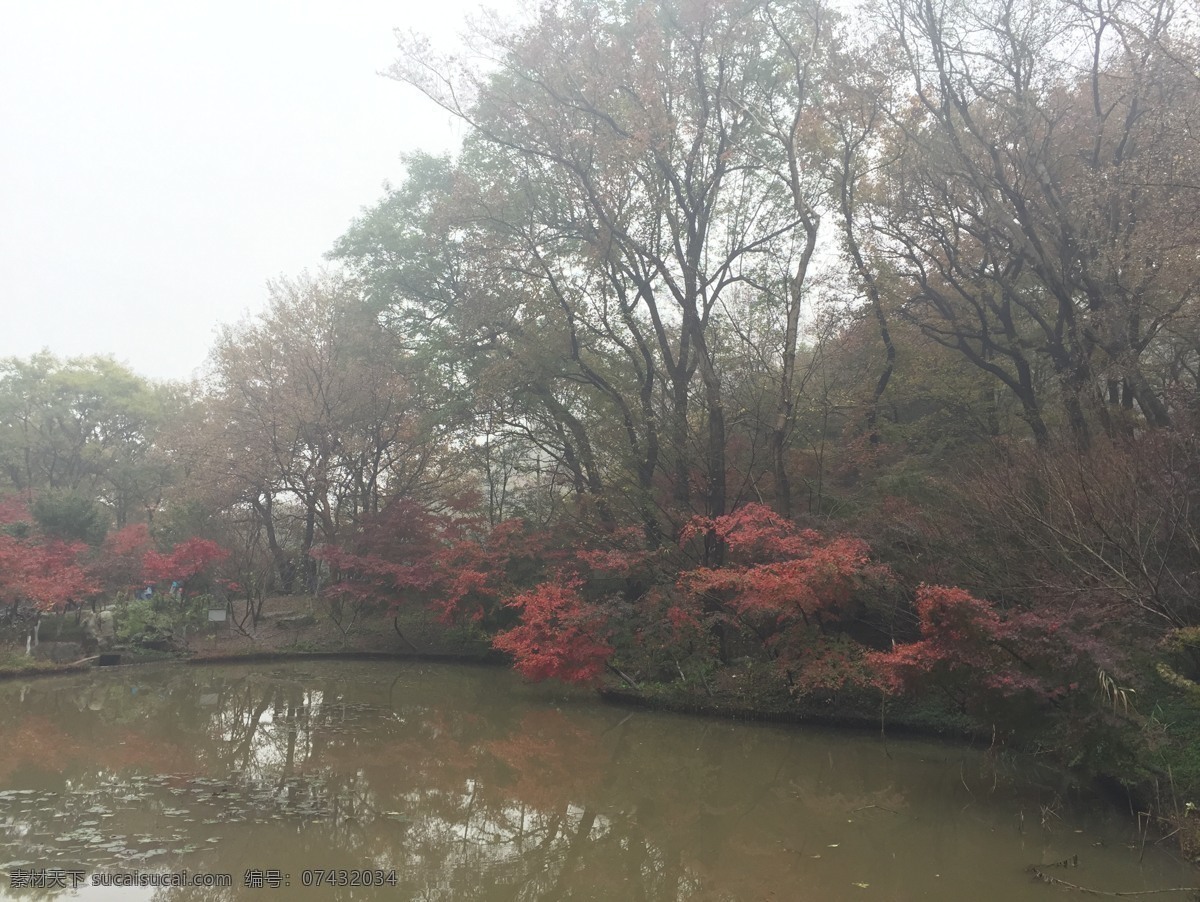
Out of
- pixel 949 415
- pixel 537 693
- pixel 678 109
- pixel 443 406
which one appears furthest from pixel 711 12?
pixel 537 693

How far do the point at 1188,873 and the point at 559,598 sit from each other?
23.4 feet

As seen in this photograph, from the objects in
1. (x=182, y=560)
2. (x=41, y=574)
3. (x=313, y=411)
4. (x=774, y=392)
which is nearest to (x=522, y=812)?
(x=774, y=392)

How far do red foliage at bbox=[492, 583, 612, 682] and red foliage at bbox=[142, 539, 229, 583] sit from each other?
7.48 meters

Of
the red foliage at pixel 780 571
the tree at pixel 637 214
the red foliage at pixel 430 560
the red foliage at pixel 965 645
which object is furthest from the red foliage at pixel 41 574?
the red foliage at pixel 965 645

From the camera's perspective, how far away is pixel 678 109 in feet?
40.2

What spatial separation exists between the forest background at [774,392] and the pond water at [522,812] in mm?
804

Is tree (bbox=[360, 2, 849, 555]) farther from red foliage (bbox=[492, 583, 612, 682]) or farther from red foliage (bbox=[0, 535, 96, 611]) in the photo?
red foliage (bbox=[0, 535, 96, 611])

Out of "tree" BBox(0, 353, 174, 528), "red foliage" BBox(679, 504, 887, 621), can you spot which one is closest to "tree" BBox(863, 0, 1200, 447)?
"red foliage" BBox(679, 504, 887, 621)

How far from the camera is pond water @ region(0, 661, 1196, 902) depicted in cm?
468

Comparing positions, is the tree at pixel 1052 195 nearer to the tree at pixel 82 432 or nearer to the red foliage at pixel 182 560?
the red foliage at pixel 182 560

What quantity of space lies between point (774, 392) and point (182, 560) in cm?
1133

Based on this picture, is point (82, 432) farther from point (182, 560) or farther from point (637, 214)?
point (637, 214)

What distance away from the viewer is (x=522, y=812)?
6.22 metres

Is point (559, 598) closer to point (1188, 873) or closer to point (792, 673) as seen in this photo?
point (792, 673)
